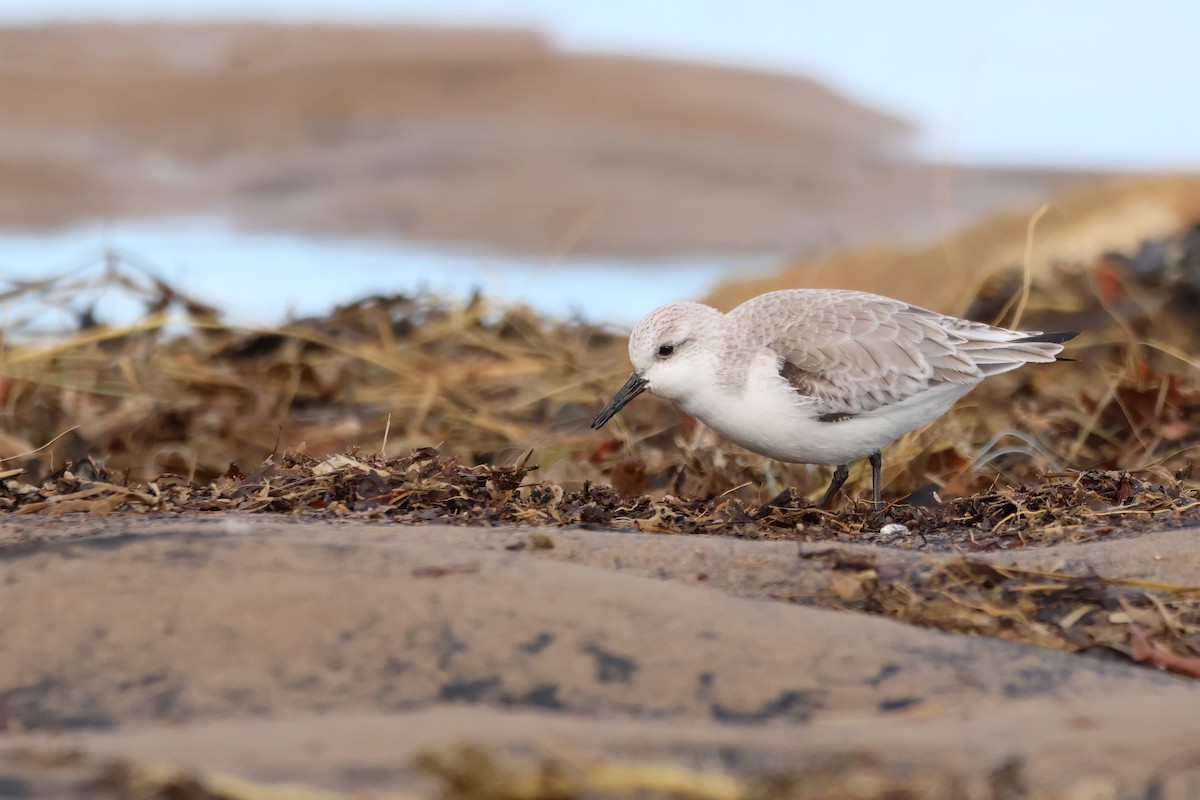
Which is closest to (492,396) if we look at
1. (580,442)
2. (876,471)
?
(580,442)

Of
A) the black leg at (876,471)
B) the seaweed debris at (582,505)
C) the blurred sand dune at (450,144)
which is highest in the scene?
the seaweed debris at (582,505)

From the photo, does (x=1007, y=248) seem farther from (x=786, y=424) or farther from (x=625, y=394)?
(x=786, y=424)

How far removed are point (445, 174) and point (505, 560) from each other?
44.4ft

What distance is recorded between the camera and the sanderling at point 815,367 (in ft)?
14.1

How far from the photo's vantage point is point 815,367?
4.36 meters

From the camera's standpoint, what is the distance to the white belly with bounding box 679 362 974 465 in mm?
4277

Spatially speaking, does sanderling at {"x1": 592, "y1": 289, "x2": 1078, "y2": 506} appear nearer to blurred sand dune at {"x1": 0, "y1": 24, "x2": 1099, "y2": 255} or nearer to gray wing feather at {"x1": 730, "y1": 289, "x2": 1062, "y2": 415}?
gray wing feather at {"x1": 730, "y1": 289, "x2": 1062, "y2": 415}

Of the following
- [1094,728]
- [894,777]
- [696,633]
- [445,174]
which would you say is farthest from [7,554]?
[445,174]

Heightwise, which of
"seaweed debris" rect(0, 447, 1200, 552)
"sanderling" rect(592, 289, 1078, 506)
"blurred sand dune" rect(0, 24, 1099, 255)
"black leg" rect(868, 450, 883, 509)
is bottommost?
"blurred sand dune" rect(0, 24, 1099, 255)

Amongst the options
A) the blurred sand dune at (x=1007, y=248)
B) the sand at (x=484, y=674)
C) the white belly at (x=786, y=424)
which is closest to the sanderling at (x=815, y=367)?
the white belly at (x=786, y=424)

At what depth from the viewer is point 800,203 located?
16109mm

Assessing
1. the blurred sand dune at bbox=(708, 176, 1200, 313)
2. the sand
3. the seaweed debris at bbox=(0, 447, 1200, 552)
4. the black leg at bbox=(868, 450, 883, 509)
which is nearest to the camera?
the sand

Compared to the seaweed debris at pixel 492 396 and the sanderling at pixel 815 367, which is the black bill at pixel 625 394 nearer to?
the sanderling at pixel 815 367

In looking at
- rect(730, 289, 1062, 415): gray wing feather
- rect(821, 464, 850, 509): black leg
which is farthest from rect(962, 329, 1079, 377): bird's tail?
rect(821, 464, 850, 509): black leg
